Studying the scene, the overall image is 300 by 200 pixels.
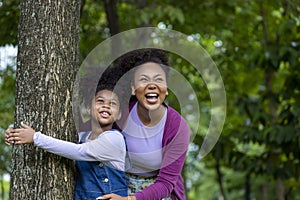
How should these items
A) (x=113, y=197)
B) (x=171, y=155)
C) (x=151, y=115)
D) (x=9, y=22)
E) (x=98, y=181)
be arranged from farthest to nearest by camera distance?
(x=9, y=22) < (x=151, y=115) < (x=171, y=155) < (x=98, y=181) < (x=113, y=197)

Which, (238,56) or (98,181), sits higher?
(238,56)

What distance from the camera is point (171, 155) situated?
11.1 feet

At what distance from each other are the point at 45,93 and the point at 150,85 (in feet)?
2.08

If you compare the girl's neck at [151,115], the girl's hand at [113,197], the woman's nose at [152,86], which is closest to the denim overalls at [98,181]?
Result: the girl's hand at [113,197]

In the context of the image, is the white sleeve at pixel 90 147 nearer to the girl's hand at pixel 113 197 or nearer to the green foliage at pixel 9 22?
the girl's hand at pixel 113 197

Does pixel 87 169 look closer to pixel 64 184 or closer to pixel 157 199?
pixel 64 184

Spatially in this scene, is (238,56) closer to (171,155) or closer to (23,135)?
(171,155)

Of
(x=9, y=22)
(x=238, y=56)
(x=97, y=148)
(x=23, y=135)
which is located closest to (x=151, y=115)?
(x=97, y=148)

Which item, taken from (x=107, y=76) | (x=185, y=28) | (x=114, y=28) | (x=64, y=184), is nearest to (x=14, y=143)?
(x=64, y=184)

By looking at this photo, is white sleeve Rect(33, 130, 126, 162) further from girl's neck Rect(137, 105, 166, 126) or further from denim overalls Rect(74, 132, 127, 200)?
girl's neck Rect(137, 105, 166, 126)

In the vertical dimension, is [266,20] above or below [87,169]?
above

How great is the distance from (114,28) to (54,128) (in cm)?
374

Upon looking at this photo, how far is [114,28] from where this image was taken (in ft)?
22.7

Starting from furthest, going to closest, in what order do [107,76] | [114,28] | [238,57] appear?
[238,57], [114,28], [107,76]
